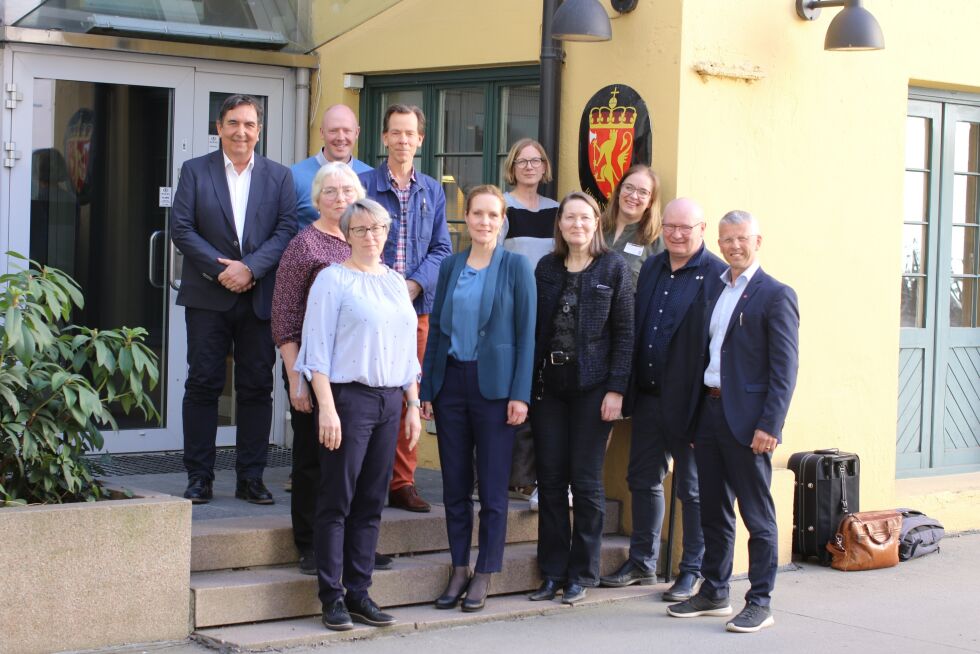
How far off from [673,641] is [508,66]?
12.1 feet

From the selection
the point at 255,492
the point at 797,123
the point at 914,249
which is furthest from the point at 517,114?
the point at 255,492

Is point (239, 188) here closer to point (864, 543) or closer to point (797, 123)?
point (797, 123)

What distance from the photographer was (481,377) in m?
5.87

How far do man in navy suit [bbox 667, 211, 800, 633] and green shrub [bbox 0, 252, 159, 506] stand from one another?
8.20 ft

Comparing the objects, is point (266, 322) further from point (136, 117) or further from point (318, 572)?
point (136, 117)

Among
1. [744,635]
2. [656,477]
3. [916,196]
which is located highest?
[916,196]

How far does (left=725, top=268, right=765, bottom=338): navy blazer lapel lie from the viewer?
19.6 ft

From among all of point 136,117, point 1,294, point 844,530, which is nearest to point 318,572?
point 1,294

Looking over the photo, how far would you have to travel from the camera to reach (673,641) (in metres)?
5.80

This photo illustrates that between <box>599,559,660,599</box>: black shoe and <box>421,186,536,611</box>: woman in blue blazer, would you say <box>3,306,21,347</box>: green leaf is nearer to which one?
<box>421,186,536,611</box>: woman in blue blazer

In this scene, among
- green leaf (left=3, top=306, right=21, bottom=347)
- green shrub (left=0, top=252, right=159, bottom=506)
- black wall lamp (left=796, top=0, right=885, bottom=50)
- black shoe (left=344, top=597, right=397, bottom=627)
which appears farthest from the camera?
black wall lamp (left=796, top=0, right=885, bottom=50)

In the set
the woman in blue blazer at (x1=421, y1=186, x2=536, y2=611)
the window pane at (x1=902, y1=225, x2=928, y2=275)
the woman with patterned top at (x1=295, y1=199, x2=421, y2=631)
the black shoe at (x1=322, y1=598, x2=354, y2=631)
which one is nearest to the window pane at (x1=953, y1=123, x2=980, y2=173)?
the window pane at (x1=902, y1=225, x2=928, y2=275)

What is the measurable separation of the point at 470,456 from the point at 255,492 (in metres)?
1.23

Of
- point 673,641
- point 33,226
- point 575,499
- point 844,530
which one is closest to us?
point 673,641
